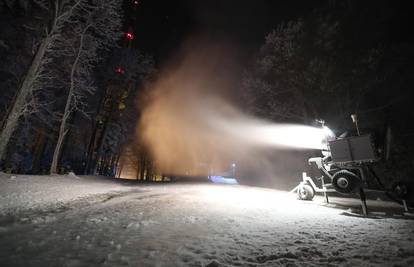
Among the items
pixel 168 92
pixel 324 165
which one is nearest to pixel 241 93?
pixel 324 165

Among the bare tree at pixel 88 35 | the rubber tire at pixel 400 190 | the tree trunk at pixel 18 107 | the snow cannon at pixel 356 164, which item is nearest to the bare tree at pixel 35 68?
the tree trunk at pixel 18 107

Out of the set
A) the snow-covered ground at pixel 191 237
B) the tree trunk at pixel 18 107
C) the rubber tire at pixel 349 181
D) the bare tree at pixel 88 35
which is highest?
the bare tree at pixel 88 35

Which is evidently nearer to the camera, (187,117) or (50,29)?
(50,29)

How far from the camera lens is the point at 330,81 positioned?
17688 mm

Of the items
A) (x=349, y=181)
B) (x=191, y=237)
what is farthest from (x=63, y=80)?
(x=349, y=181)

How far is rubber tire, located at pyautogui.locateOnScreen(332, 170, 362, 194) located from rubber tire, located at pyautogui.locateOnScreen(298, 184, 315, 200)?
1.88 meters

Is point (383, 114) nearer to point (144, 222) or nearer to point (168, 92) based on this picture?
point (144, 222)

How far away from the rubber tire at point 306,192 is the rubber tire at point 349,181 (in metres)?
1.88

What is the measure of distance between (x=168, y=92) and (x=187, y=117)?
545 cm

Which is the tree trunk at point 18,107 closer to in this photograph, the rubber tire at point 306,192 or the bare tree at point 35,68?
the bare tree at point 35,68

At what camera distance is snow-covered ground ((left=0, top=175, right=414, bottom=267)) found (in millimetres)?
3596

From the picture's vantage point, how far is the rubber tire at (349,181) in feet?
27.2

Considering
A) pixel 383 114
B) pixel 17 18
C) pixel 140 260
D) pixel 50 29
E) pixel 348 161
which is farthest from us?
pixel 17 18

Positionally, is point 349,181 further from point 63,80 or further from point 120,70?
point 120,70
